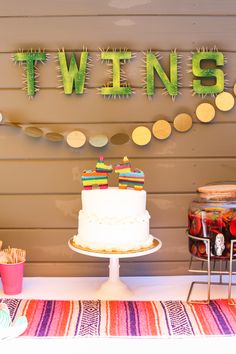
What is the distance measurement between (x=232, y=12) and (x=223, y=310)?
3.46ft

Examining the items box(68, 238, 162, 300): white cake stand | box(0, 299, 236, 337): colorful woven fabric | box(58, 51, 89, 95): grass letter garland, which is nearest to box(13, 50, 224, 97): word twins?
box(58, 51, 89, 95): grass letter garland

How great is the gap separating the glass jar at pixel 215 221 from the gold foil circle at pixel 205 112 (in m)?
0.30

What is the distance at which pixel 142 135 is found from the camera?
1.77 meters

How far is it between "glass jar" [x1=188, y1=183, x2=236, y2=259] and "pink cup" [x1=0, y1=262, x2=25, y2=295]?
0.60 m

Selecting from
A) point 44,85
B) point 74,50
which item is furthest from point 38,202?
point 74,50

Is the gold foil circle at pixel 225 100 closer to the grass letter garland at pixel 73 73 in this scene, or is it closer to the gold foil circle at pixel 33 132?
the grass letter garland at pixel 73 73

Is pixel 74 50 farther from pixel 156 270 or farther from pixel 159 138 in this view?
pixel 156 270

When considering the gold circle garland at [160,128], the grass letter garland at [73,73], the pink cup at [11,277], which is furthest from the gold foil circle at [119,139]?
the pink cup at [11,277]

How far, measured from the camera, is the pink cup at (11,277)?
1612mm

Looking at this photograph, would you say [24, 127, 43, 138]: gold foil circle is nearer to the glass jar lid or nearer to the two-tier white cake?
the two-tier white cake

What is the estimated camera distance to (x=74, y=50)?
69.3 inches

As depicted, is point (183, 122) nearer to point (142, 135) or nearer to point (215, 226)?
point (142, 135)

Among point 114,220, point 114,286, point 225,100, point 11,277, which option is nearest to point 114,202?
point 114,220

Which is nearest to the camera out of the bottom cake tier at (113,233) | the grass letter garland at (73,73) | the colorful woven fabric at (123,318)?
the colorful woven fabric at (123,318)
